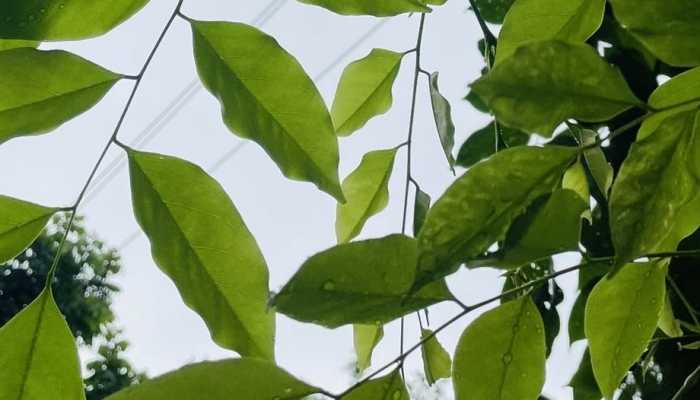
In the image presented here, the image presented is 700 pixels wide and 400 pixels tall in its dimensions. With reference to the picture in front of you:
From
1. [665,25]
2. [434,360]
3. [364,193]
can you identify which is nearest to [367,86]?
[364,193]

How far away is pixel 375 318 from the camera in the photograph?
303 mm

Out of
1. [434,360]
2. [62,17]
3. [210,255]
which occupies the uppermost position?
[62,17]

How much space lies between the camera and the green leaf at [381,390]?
315 millimetres

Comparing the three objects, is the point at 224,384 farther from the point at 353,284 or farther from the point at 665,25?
the point at 665,25

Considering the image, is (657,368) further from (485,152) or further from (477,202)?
(477,202)

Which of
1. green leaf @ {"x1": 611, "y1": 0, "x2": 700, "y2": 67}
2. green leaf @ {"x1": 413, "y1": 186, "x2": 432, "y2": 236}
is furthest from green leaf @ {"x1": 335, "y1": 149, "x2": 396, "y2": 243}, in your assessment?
green leaf @ {"x1": 611, "y1": 0, "x2": 700, "y2": 67}

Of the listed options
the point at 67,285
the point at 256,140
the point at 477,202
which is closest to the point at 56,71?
the point at 256,140

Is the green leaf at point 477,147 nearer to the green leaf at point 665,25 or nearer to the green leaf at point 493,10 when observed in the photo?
the green leaf at point 493,10

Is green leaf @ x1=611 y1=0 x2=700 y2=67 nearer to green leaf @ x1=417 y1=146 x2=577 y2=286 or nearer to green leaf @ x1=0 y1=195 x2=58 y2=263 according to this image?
green leaf @ x1=417 y1=146 x2=577 y2=286

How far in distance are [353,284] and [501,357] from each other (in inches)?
2.5

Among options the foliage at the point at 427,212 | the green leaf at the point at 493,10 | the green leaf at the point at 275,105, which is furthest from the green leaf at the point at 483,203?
the green leaf at the point at 493,10

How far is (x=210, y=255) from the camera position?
34 cm

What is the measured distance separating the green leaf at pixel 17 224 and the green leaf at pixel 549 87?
22 centimetres

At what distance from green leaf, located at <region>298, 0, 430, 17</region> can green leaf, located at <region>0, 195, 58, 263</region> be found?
15 centimetres
